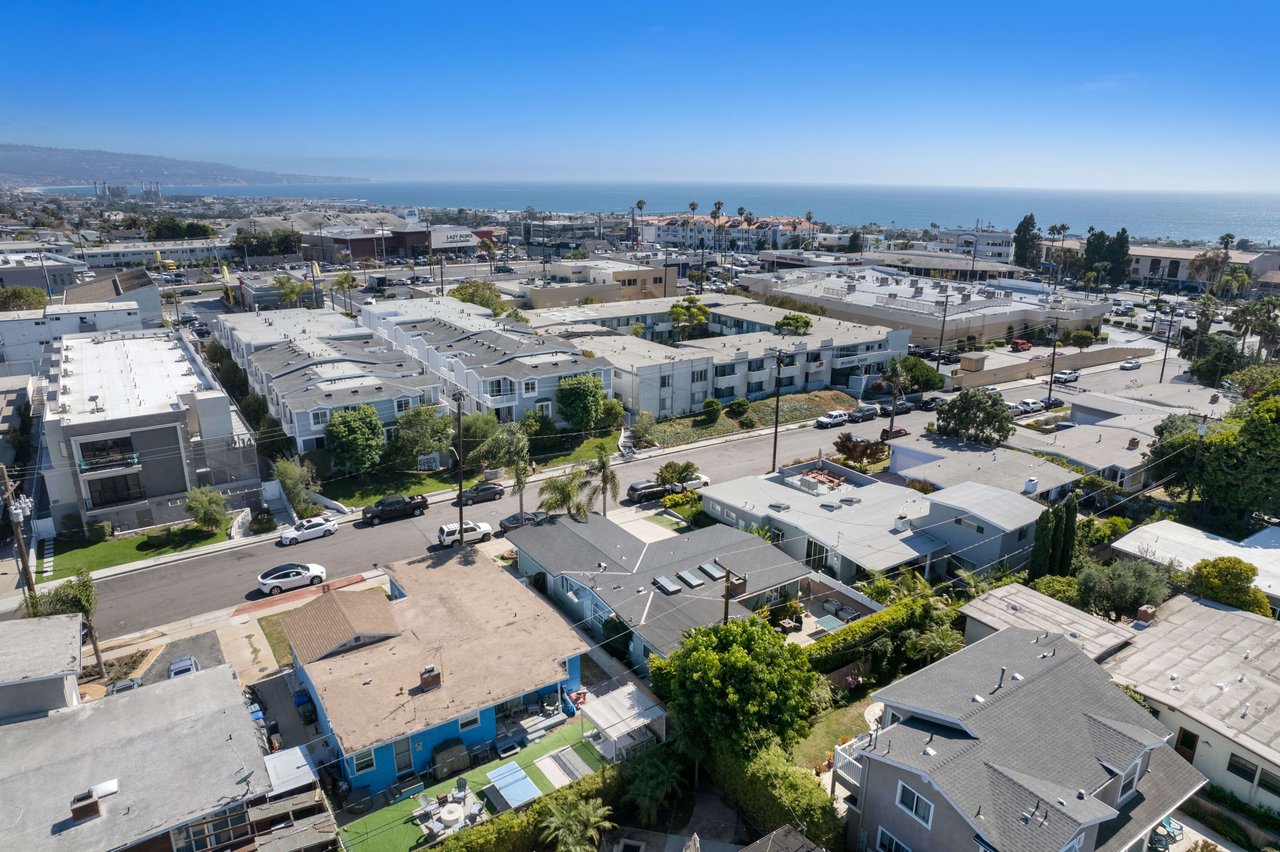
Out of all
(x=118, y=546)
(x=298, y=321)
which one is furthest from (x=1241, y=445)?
(x=298, y=321)

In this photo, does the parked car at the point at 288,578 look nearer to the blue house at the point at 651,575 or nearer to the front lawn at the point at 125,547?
the front lawn at the point at 125,547

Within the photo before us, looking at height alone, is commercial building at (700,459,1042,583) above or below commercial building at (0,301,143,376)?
below

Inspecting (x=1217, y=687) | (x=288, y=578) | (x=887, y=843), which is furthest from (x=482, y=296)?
(x=1217, y=687)

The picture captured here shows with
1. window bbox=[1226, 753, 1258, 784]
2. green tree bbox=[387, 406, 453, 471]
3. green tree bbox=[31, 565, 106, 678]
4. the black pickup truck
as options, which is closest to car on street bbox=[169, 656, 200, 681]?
green tree bbox=[31, 565, 106, 678]

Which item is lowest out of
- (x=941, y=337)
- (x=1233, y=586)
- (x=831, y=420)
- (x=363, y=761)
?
(x=363, y=761)

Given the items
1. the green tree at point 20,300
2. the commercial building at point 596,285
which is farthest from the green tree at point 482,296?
the green tree at point 20,300

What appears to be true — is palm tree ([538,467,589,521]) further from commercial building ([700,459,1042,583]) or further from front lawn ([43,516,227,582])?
front lawn ([43,516,227,582])

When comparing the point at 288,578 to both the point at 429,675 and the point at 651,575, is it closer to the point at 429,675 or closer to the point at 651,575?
the point at 429,675
